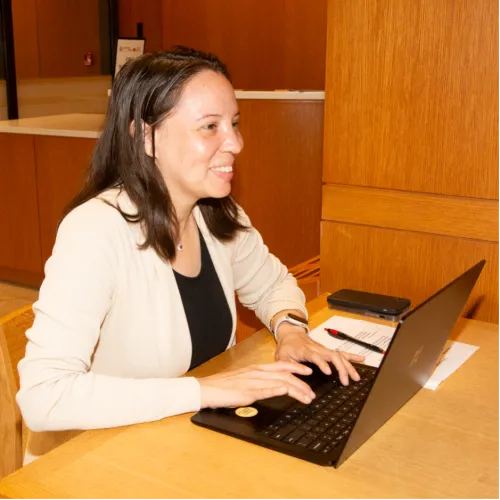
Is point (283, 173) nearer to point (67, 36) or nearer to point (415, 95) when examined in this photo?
point (415, 95)

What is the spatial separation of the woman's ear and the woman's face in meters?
0.01

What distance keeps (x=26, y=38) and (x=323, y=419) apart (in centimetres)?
627

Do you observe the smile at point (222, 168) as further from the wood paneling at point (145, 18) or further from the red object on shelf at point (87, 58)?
the red object on shelf at point (87, 58)

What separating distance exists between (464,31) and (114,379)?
1157mm

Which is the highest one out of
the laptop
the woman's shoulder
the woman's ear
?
the woman's ear

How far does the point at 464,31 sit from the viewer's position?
5.71 feet

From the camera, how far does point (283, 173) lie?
3.41 meters

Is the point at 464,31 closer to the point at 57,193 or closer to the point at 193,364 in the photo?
the point at 193,364

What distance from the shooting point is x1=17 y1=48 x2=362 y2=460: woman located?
46.6 inches

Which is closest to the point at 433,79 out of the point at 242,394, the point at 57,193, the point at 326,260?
the point at 326,260

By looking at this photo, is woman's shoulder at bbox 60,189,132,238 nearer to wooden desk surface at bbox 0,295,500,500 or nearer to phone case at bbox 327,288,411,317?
wooden desk surface at bbox 0,295,500,500

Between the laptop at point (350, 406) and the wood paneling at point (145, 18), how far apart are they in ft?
20.5

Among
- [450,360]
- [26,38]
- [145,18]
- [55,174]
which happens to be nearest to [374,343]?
[450,360]

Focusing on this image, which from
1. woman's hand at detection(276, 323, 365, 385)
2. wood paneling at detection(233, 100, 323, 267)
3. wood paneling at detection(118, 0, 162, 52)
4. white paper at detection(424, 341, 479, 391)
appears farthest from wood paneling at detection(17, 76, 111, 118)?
white paper at detection(424, 341, 479, 391)
